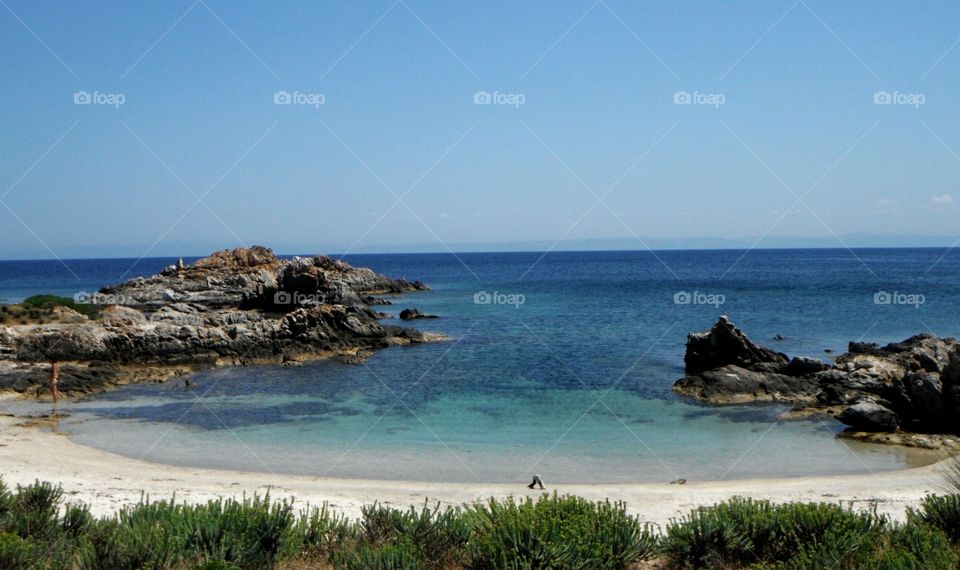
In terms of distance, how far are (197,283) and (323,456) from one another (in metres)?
51.2

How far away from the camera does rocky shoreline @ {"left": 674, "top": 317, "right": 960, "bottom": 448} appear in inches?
816

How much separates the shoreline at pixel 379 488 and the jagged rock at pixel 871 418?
3423 mm

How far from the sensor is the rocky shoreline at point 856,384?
20734 mm

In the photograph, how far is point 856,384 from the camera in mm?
25688

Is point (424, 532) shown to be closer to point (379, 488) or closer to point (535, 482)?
point (379, 488)

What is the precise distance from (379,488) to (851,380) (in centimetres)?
1864

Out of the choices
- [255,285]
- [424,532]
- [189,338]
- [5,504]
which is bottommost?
[424,532]

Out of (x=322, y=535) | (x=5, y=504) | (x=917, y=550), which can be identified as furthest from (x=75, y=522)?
(x=917, y=550)

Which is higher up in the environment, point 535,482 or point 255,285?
point 255,285

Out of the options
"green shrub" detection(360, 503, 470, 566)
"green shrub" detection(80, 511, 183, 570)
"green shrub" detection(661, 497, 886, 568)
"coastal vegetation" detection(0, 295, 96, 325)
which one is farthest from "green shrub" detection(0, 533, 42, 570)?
"coastal vegetation" detection(0, 295, 96, 325)

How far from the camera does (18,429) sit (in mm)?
20953

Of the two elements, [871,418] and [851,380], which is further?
[851,380]

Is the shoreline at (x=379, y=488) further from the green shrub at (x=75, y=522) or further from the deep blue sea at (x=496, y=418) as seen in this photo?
the green shrub at (x=75, y=522)

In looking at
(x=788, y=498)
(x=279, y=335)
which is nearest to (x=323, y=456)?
(x=788, y=498)
